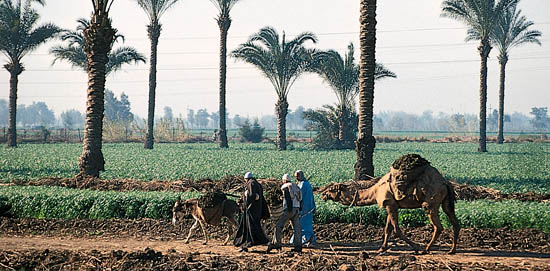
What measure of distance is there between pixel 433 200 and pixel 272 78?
36108mm

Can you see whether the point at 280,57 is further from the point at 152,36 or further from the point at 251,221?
the point at 251,221

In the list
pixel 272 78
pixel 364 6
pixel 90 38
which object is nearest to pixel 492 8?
pixel 272 78

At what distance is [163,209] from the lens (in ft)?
51.9

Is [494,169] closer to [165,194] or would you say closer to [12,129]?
[165,194]

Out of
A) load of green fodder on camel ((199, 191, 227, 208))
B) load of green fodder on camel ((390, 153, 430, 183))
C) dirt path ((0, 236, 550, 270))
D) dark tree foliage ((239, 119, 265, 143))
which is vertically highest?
dark tree foliage ((239, 119, 265, 143))

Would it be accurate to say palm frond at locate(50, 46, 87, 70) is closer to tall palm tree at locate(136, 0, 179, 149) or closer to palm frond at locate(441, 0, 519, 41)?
tall palm tree at locate(136, 0, 179, 149)

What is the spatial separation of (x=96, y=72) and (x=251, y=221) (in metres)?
12.5

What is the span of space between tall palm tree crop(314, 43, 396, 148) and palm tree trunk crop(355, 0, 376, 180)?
2667cm

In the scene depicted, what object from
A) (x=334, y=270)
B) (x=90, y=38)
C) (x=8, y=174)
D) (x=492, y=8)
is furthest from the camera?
(x=492, y=8)

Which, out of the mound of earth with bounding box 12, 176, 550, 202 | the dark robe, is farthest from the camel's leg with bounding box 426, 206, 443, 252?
the mound of earth with bounding box 12, 176, 550, 202

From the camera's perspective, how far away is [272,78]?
47469mm

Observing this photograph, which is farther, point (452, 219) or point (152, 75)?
point (152, 75)

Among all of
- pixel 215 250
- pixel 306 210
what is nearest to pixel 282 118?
pixel 306 210

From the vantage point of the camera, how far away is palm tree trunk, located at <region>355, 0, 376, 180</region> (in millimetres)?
20734
